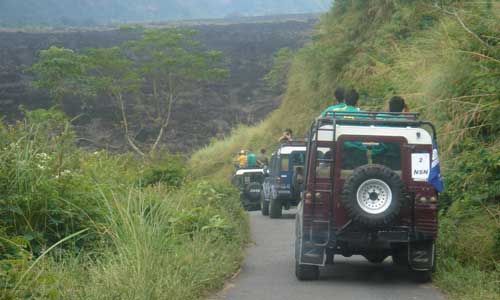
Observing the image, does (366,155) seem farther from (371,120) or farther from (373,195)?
(373,195)

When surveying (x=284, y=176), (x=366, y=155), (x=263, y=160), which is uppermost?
(x=366, y=155)

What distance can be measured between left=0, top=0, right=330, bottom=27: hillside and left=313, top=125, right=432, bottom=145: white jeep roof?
95485 mm

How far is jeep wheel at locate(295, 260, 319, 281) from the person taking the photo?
12.1 metres

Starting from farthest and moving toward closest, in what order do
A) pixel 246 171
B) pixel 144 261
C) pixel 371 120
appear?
pixel 246 171 → pixel 371 120 → pixel 144 261

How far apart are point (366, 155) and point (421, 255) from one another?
1.57 metres

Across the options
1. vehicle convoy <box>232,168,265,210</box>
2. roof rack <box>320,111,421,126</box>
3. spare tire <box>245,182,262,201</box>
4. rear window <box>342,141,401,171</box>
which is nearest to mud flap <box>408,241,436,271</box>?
rear window <box>342,141,401,171</box>

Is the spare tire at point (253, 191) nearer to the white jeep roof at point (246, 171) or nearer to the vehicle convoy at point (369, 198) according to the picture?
the white jeep roof at point (246, 171)

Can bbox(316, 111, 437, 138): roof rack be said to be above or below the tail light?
above

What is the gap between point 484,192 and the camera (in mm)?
13078

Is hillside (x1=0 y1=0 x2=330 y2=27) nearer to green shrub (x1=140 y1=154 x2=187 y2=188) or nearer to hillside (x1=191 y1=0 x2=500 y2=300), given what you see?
hillside (x1=191 y1=0 x2=500 y2=300)

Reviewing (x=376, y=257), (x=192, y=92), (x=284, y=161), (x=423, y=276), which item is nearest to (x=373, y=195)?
(x=423, y=276)

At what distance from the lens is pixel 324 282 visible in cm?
1221

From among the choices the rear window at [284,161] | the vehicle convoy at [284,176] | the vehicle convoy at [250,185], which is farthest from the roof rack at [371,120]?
the vehicle convoy at [250,185]

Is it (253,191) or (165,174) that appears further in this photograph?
(253,191)
